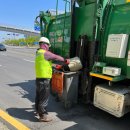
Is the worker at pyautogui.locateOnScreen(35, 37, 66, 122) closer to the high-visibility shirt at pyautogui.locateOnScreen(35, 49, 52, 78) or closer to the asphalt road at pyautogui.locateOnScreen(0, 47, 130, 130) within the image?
the high-visibility shirt at pyautogui.locateOnScreen(35, 49, 52, 78)

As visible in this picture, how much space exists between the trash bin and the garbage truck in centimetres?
15

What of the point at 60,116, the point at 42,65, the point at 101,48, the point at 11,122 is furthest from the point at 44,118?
the point at 101,48

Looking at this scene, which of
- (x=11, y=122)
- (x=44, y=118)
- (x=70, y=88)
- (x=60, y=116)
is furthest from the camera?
(x=70, y=88)

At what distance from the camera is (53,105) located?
612 cm

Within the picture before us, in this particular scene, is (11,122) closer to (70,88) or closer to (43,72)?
(43,72)

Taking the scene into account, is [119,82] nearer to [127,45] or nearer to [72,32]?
[127,45]

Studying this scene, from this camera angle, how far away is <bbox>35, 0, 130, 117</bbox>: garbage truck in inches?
175

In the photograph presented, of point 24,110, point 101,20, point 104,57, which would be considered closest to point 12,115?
point 24,110

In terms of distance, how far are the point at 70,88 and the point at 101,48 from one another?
1.18m

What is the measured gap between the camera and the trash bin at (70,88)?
17.6 feet

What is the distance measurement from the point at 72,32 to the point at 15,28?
75.2 meters

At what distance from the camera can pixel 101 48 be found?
500 cm

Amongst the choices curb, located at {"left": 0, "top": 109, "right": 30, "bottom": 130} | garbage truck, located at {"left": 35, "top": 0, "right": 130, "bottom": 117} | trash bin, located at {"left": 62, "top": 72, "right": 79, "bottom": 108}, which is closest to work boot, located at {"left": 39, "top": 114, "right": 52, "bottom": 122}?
curb, located at {"left": 0, "top": 109, "right": 30, "bottom": 130}

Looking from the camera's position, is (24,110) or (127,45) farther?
(24,110)
